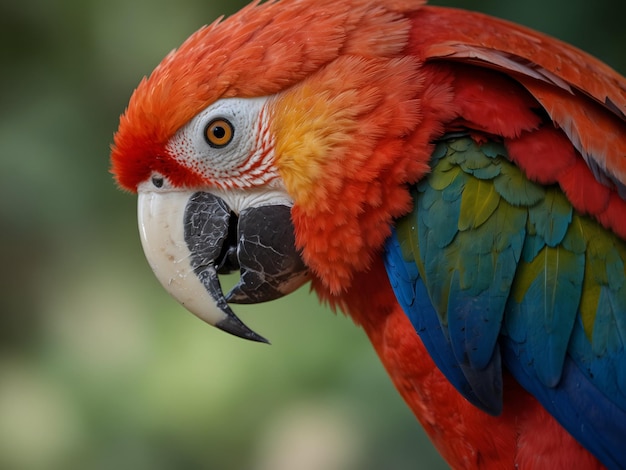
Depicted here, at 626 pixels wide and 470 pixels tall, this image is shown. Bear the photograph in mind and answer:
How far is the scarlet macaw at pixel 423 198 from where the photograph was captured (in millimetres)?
1205

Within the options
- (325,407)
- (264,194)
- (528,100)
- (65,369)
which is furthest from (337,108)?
(65,369)

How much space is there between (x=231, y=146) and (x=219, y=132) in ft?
0.11

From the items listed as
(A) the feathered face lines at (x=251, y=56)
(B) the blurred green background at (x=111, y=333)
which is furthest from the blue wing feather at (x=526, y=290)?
(B) the blurred green background at (x=111, y=333)

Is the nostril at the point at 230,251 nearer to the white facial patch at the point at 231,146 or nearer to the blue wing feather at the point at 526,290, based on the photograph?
the white facial patch at the point at 231,146

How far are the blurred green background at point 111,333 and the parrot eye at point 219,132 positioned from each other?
1512 millimetres

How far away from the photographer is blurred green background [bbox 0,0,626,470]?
110 inches

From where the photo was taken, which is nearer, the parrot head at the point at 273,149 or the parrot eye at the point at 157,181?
the parrot head at the point at 273,149

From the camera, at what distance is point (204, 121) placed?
4.49ft

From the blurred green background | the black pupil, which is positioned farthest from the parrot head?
the blurred green background

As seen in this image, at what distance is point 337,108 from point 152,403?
189 cm

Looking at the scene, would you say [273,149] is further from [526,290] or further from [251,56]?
[526,290]

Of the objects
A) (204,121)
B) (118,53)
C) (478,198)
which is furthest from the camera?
(118,53)

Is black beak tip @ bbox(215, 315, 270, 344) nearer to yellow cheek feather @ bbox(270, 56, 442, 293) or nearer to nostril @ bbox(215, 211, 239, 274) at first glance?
nostril @ bbox(215, 211, 239, 274)

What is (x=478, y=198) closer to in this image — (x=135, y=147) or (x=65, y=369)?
(x=135, y=147)
